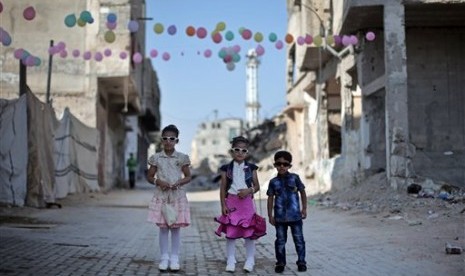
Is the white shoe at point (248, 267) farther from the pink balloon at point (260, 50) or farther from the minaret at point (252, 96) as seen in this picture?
the minaret at point (252, 96)

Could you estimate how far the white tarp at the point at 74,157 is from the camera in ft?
52.8

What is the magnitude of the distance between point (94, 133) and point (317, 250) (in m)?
15.1

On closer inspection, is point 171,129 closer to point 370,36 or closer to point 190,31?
point 190,31

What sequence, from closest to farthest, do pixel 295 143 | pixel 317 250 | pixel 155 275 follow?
pixel 155 275 < pixel 317 250 < pixel 295 143

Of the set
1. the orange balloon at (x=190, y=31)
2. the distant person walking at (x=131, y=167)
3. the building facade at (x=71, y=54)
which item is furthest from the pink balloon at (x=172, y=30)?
the distant person walking at (x=131, y=167)

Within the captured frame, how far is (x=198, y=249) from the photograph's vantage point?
763 centimetres

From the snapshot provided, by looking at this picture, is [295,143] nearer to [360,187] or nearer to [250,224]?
[360,187]

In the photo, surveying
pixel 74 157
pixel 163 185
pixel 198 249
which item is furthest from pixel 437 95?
pixel 163 185

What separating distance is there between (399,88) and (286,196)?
884 cm

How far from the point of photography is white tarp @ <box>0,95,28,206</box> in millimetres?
12008

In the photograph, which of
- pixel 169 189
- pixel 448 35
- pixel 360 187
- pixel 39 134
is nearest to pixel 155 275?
pixel 169 189

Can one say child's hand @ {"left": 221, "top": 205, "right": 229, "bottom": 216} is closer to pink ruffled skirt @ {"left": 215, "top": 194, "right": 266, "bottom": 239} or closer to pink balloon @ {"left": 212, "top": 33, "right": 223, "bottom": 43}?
pink ruffled skirt @ {"left": 215, "top": 194, "right": 266, "bottom": 239}

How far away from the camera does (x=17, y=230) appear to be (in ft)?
29.2

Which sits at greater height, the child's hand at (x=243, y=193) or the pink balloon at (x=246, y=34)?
the pink balloon at (x=246, y=34)
